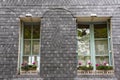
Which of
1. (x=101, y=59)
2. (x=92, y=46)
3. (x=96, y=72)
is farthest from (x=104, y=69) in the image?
(x=92, y=46)

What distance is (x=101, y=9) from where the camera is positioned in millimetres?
6977

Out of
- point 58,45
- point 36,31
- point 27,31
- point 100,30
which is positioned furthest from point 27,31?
point 100,30

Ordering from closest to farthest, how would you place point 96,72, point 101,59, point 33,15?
point 96,72 → point 33,15 → point 101,59

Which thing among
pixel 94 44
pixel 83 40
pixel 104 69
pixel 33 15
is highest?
pixel 33 15

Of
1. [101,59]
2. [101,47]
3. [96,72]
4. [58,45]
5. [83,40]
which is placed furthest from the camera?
[83,40]

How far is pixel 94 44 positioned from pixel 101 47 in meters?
0.29

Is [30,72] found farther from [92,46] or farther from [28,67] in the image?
[92,46]

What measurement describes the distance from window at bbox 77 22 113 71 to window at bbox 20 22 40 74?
1587mm

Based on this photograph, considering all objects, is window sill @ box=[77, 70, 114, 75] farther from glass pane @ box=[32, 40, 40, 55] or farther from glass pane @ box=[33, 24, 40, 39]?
glass pane @ box=[33, 24, 40, 39]

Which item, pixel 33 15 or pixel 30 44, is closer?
pixel 33 15

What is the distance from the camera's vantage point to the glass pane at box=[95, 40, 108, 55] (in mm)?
7246

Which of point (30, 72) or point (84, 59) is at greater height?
point (84, 59)

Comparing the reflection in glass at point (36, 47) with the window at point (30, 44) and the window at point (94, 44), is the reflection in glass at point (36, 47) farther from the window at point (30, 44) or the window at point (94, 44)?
the window at point (94, 44)

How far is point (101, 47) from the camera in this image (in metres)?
7.30
